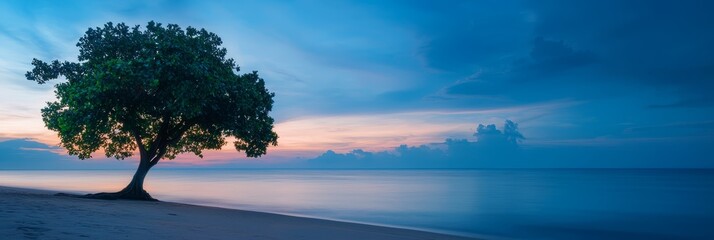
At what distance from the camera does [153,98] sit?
78.2ft

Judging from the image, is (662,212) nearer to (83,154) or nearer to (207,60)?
(207,60)

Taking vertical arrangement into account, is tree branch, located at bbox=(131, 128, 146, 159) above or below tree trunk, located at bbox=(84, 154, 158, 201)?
above

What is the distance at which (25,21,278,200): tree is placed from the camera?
21.7 meters

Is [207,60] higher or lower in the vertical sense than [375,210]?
higher

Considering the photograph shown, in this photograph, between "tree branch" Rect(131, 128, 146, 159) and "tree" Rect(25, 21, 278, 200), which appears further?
"tree branch" Rect(131, 128, 146, 159)

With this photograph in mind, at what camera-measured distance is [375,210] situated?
125 ft

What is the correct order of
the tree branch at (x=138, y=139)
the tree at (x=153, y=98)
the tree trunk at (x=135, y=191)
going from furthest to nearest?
the tree trunk at (x=135, y=191), the tree branch at (x=138, y=139), the tree at (x=153, y=98)

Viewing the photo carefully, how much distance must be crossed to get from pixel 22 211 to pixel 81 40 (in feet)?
45.2

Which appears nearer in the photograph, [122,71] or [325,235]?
[325,235]

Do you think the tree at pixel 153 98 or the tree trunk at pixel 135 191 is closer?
the tree at pixel 153 98

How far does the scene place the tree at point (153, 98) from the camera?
2169cm

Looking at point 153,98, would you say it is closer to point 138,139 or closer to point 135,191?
point 138,139

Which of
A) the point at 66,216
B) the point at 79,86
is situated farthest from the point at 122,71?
the point at 66,216

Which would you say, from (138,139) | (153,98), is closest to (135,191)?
(138,139)
